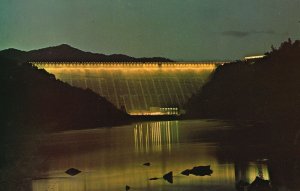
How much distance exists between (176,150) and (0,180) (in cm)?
1558

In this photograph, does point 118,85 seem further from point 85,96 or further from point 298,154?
point 298,154

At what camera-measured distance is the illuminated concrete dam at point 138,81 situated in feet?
277

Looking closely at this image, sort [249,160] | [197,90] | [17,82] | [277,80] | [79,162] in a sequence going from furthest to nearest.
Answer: [197,90]
[277,80]
[17,82]
[79,162]
[249,160]

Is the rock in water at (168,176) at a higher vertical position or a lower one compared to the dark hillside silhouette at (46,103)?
lower

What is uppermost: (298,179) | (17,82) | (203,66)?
(203,66)

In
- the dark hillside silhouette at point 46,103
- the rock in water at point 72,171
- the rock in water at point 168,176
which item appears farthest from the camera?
the dark hillside silhouette at point 46,103

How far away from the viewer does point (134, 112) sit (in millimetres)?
84000

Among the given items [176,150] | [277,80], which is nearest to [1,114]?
[176,150]

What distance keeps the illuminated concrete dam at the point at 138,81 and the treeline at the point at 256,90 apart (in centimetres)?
331

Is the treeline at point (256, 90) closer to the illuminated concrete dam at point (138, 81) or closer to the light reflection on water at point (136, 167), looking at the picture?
the illuminated concrete dam at point (138, 81)

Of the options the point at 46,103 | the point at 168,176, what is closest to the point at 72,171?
the point at 168,176

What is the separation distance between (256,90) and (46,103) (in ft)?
101

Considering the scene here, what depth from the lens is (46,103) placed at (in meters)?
58.1

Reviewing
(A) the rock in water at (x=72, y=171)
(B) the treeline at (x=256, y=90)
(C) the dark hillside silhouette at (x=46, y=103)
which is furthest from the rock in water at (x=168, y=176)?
(B) the treeline at (x=256, y=90)
